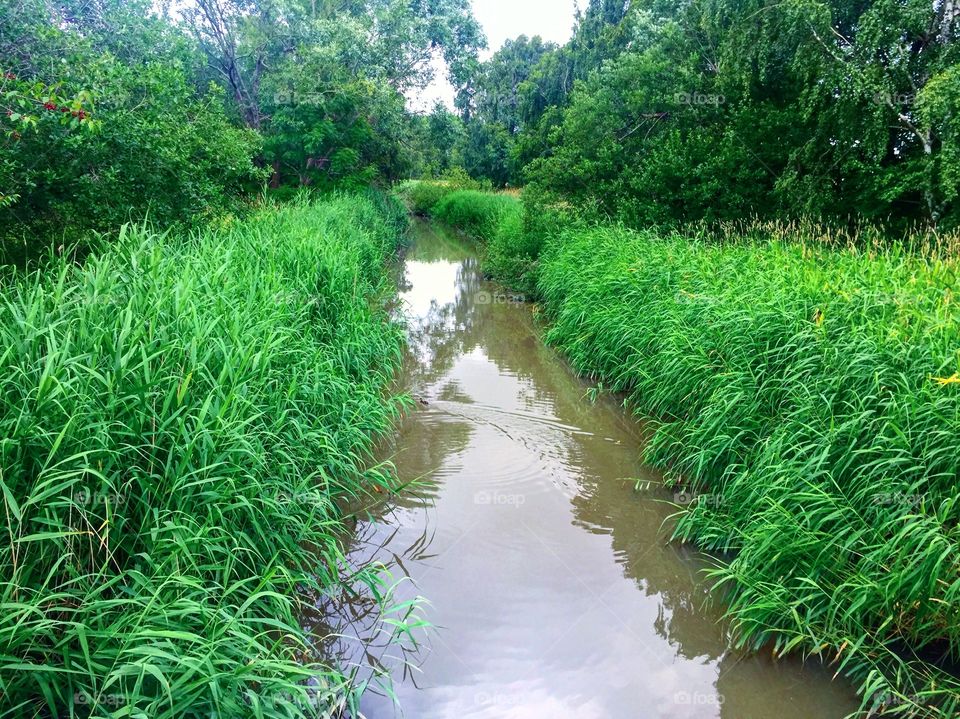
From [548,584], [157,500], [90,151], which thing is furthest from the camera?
[90,151]

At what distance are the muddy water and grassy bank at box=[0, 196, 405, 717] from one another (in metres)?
0.54

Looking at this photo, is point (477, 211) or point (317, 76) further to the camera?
point (477, 211)

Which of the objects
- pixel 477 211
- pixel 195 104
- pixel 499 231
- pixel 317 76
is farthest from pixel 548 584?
pixel 477 211

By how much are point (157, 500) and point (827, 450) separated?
348cm

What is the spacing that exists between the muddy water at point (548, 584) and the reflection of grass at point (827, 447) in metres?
0.28

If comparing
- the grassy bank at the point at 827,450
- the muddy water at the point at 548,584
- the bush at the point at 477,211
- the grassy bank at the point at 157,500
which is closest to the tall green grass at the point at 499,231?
the bush at the point at 477,211

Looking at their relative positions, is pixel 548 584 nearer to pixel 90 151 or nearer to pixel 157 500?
pixel 157 500

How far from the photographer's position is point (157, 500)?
2730 millimetres

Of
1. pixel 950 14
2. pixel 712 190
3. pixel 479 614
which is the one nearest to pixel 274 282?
pixel 479 614

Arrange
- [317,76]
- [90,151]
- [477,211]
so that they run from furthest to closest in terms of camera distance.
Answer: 1. [477,211]
2. [317,76]
3. [90,151]

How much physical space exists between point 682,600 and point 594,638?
71 cm

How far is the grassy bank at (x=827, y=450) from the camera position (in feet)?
9.32

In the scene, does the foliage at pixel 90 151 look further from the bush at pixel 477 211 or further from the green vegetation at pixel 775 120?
the bush at pixel 477 211

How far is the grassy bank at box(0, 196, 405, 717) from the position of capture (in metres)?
2.07
